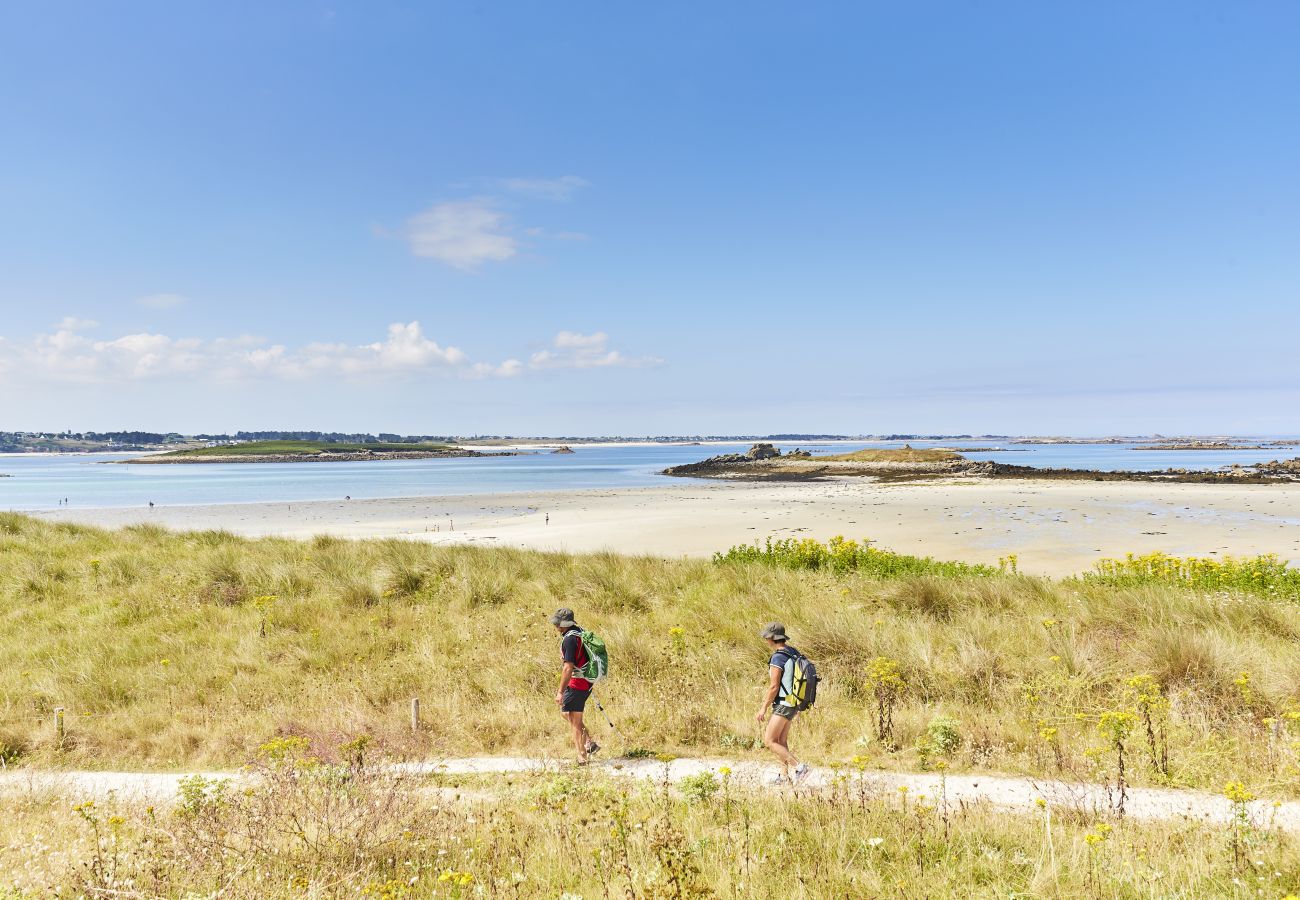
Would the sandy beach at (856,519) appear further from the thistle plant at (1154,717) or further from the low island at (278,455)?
the low island at (278,455)

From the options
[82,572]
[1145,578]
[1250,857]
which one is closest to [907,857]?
[1250,857]

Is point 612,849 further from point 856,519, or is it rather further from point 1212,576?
point 856,519

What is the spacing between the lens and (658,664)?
10.9 meters

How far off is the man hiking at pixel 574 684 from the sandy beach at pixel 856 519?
1241 cm

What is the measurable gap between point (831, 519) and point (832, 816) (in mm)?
26864

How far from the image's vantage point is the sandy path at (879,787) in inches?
226

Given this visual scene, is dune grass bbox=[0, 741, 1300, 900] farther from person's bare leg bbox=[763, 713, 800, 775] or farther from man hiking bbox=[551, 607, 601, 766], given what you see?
man hiking bbox=[551, 607, 601, 766]

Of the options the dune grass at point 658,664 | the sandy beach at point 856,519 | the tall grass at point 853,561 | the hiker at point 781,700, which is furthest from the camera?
the sandy beach at point 856,519

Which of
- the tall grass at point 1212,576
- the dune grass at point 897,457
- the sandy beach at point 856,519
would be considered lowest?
the sandy beach at point 856,519

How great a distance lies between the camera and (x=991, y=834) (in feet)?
17.0

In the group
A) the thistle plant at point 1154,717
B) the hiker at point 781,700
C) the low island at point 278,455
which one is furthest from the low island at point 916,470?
the low island at point 278,455

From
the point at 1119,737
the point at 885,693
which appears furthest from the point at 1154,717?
the point at 885,693

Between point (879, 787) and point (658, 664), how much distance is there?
483 cm

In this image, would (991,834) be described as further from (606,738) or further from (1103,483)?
(1103,483)
